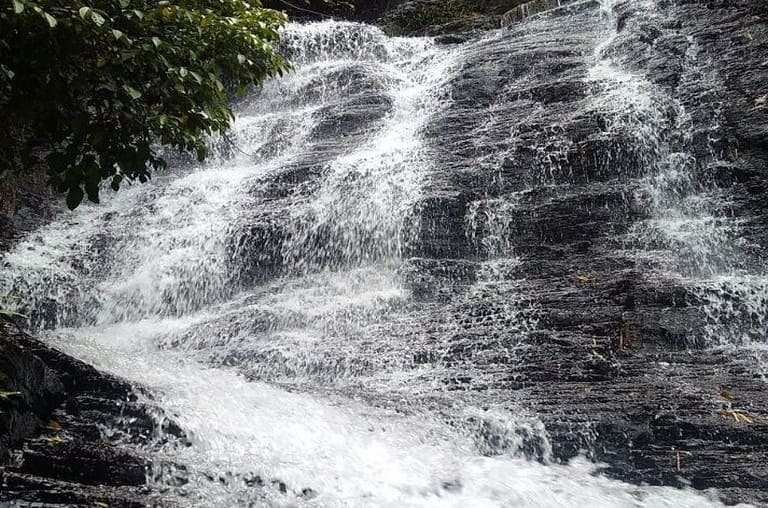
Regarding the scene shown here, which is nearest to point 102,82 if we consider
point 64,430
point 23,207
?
point 64,430

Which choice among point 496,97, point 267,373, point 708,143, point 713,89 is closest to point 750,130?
point 708,143

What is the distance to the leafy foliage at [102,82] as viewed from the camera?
11.2 feet

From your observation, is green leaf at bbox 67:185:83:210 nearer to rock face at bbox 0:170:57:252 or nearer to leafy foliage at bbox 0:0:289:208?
leafy foliage at bbox 0:0:289:208

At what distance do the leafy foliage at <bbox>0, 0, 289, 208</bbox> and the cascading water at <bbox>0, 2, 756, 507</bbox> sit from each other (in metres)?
1.82

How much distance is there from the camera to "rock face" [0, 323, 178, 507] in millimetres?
3254

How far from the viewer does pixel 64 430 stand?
3.80m

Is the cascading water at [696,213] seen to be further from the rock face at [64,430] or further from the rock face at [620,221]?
the rock face at [64,430]

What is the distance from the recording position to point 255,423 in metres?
4.74

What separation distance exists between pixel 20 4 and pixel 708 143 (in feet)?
26.0

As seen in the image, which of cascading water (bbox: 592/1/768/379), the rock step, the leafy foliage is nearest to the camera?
the leafy foliage

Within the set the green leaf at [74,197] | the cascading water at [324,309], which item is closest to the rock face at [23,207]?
the cascading water at [324,309]

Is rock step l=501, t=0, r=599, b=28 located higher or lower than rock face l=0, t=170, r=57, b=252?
higher

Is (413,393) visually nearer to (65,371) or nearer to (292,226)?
(65,371)

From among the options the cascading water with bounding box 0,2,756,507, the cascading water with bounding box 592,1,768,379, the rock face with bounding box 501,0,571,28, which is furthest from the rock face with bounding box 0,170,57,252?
the rock face with bounding box 501,0,571,28
